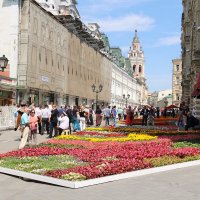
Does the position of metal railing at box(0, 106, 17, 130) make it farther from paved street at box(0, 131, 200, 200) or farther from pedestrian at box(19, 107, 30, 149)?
paved street at box(0, 131, 200, 200)

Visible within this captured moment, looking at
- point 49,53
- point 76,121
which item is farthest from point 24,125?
point 49,53

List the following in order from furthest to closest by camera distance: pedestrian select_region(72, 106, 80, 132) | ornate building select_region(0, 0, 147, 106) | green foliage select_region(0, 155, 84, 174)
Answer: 1. ornate building select_region(0, 0, 147, 106)
2. pedestrian select_region(72, 106, 80, 132)
3. green foliage select_region(0, 155, 84, 174)

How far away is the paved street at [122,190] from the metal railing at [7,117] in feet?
60.2

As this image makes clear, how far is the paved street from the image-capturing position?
798cm

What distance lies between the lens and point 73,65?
58.3 meters

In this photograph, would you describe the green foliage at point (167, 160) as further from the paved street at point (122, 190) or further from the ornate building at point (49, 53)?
the ornate building at point (49, 53)

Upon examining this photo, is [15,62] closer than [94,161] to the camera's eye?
No

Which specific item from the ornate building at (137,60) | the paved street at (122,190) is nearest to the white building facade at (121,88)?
the ornate building at (137,60)

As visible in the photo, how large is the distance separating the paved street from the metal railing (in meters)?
18.3

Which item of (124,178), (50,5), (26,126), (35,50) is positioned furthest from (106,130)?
(50,5)

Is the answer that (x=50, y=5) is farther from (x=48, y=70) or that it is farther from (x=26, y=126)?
(x=26, y=126)

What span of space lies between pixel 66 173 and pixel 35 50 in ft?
116

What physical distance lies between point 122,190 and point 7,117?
69.2 ft

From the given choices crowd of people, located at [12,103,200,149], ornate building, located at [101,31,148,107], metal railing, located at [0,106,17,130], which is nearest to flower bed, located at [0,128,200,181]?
crowd of people, located at [12,103,200,149]
